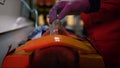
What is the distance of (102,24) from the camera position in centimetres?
90

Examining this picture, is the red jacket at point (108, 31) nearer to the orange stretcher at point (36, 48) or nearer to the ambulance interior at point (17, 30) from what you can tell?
the ambulance interior at point (17, 30)

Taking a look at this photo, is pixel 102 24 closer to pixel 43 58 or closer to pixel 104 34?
pixel 104 34

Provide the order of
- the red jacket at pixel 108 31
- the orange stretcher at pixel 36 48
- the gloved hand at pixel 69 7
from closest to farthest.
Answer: the orange stretcher at pixel 36 48
the gloved hand at pixel 69 7
the red jacket at pixel 108 31

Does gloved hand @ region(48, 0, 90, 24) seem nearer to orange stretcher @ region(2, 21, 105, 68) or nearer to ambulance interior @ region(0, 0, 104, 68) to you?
ambulance interior @ region(0, 0, 104, 68)

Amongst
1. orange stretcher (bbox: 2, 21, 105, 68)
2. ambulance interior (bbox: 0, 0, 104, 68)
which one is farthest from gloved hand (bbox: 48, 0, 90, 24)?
orange stretcher (bbox: 2, 21, 105, 68)

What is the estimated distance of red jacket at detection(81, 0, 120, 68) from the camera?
847 mm

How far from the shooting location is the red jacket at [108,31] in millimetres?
847

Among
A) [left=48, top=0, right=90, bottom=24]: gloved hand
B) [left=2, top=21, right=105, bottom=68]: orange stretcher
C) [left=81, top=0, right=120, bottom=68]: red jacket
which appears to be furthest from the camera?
→ [left=81, top=0, right=120, bottom=68]: red jacket

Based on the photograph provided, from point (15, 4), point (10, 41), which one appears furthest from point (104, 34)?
point (15, 4)

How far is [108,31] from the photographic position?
87 cm

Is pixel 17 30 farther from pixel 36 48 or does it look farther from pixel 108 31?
pixel 36 48

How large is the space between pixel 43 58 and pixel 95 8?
325 millimetres

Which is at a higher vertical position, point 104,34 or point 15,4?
point 15,4

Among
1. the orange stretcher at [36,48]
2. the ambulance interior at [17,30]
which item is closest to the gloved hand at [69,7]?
the ambulance interior at [17,30]
